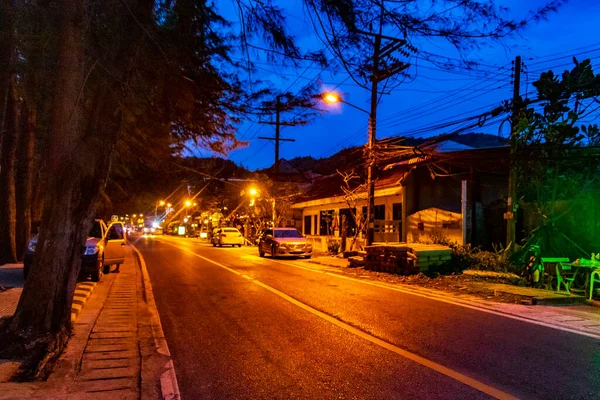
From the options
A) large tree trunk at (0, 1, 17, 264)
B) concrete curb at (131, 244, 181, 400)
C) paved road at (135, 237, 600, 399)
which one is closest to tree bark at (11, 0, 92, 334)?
concrete curb at (131, 244, 181, 400)

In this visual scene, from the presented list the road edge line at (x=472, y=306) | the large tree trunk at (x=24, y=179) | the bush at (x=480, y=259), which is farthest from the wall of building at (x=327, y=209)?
the large tree trunk at (x=24, y=179)

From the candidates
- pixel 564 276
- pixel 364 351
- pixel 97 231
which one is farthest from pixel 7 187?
pixel 564 276

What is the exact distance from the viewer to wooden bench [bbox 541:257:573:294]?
1139 centimetres

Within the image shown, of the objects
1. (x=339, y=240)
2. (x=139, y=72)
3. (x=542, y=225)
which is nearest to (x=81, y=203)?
(x=139, y=72)

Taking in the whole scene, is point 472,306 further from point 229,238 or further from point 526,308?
point 229,238

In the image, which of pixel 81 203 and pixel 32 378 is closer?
pixel 32 378

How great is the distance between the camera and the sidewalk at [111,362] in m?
4.82

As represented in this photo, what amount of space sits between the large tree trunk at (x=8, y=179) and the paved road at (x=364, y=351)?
8.47m

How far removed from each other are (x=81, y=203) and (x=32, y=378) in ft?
7.49

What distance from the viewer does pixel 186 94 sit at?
33.7 ft

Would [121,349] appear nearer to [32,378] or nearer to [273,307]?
[32,378]

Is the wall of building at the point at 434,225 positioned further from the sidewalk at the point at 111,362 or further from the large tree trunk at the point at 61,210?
the large tree trunk at the point at 61,210

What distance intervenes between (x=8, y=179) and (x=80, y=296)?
7.94 meters

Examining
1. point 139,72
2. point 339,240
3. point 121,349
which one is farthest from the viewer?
point 339,240
